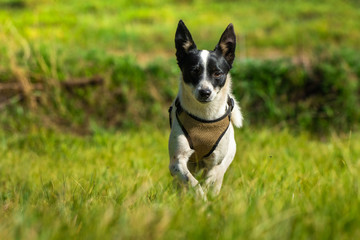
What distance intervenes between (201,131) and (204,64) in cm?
54

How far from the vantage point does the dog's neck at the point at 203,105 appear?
12.3 ft

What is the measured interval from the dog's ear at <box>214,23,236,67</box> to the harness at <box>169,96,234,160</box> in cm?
52

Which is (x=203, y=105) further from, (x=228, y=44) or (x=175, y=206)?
(x=175, y=206)

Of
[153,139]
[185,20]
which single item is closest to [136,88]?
[153,139]

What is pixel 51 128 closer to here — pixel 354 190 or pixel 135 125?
pixel 135 125

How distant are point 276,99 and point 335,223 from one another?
19.2 ft

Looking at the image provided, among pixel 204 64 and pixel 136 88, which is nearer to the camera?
pixel 204 64

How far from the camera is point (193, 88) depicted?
142 inches

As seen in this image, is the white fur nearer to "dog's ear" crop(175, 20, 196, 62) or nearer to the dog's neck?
the dog's neck

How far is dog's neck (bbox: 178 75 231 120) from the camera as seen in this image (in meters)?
3.75

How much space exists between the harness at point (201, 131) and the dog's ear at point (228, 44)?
519 millimetres

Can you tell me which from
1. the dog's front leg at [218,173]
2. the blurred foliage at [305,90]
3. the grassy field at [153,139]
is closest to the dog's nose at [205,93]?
the dog's front leg at [218,173]

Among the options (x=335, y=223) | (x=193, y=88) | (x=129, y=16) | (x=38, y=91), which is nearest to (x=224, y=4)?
(x=129, y=16)

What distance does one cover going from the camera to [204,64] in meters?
3.63
